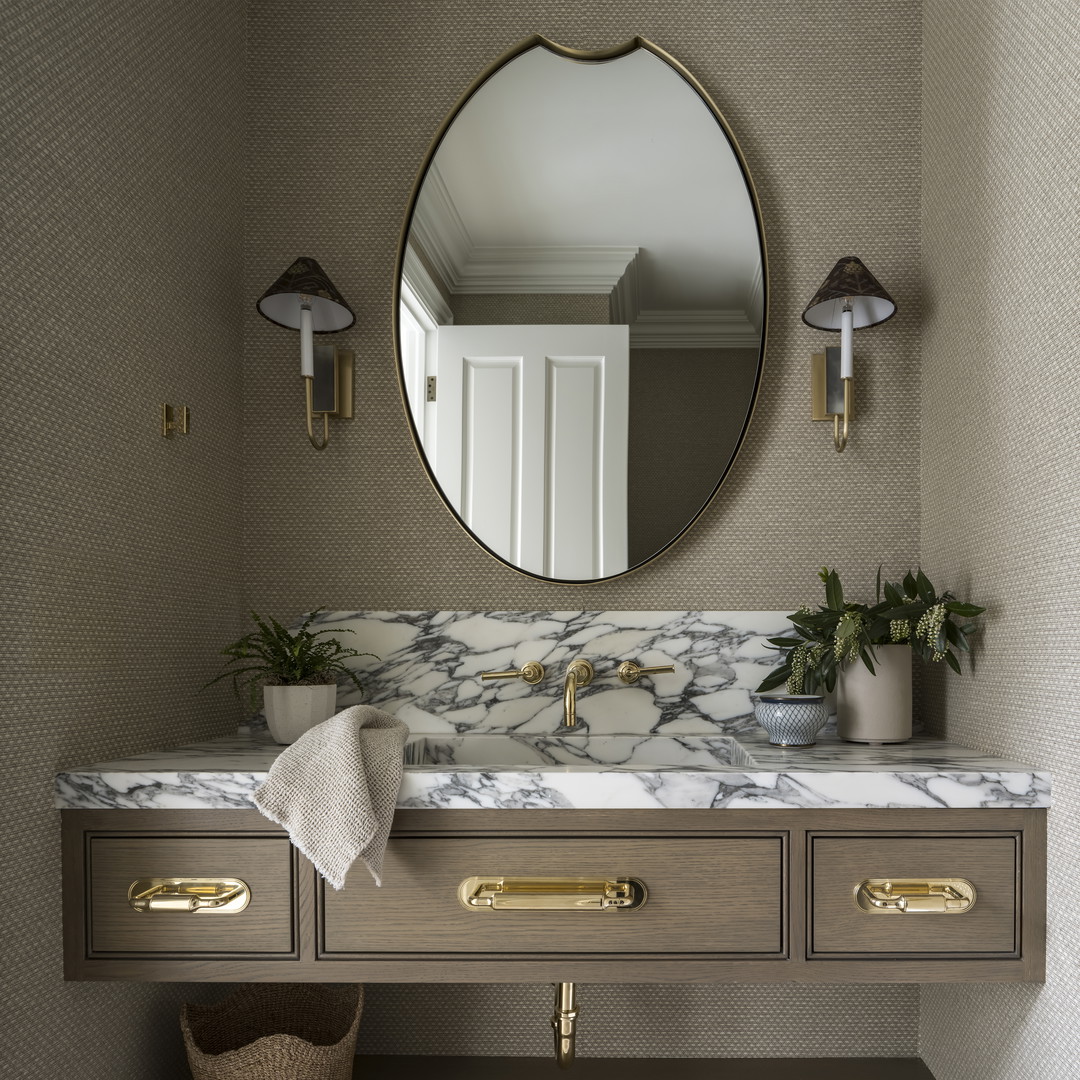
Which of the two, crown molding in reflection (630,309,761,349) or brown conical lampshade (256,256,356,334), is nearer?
brown conical lampshade (256,256,356,334)

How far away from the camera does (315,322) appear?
1.75 metres

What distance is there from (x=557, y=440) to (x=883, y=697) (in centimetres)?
74

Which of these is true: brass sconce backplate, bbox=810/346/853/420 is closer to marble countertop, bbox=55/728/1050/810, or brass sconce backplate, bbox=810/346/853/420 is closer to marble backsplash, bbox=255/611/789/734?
marble backsplash, bbox=255/611/789/734

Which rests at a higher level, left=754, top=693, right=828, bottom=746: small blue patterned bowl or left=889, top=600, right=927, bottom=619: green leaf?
left=889, top=600, right=927, bottom=619: green leaf

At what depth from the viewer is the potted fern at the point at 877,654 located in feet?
4.86

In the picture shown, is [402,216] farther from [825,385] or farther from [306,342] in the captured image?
[825,385]

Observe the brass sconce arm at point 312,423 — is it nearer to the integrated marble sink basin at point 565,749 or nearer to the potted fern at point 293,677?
the potted fern at point 293,677

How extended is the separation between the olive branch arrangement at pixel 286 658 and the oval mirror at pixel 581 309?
35 centimetres

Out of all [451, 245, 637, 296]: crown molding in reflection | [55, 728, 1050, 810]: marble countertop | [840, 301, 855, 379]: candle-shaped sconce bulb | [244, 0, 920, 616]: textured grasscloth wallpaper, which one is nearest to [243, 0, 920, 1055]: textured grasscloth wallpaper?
[244, 0, 920, 616]: textured grasscloth wallpaper

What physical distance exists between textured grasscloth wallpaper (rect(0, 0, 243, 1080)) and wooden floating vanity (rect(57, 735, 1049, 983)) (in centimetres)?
11

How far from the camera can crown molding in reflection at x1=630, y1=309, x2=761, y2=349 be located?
1.75 metres

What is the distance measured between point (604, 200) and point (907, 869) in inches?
50.4

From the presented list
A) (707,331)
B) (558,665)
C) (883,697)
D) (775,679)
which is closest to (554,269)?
(707,331)

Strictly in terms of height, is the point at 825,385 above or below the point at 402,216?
below
